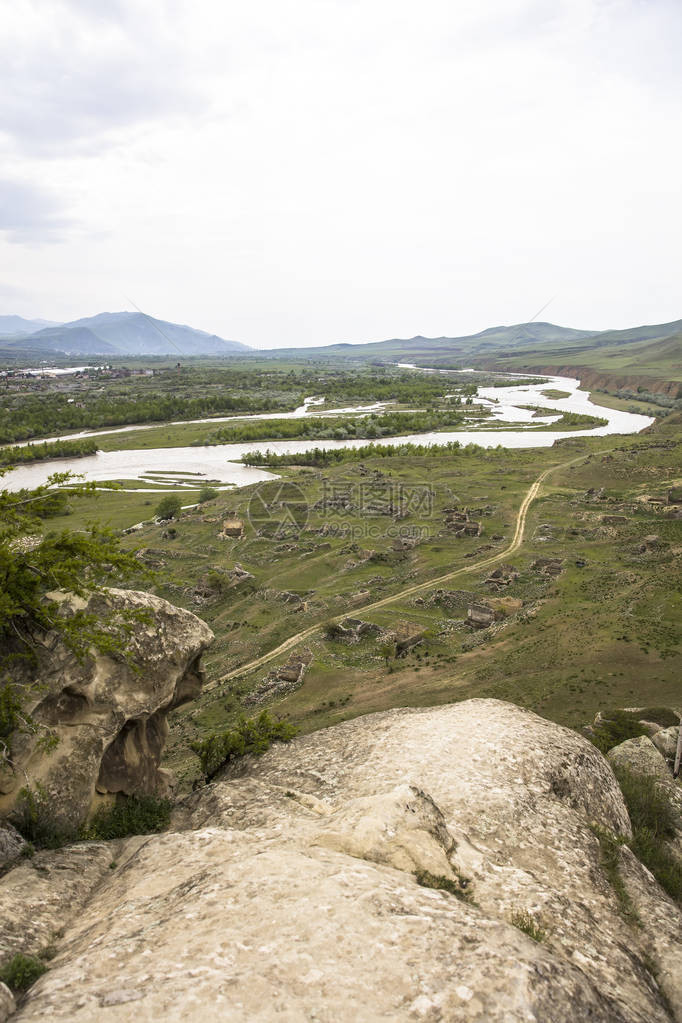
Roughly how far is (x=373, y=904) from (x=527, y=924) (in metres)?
3.42

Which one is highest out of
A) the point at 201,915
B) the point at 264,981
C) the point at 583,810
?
the point at 264,981

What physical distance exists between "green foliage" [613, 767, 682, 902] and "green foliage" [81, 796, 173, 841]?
47.9 feet

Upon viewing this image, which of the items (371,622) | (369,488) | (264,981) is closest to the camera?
(264,981)

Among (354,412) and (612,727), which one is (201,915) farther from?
(354,412)

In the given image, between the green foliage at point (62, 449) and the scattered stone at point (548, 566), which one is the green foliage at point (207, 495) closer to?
the green foliage at point (62, 449)

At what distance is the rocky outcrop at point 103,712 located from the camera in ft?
51.1

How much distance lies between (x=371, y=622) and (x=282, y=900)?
3867cm

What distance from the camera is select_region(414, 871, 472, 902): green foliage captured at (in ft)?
40.3

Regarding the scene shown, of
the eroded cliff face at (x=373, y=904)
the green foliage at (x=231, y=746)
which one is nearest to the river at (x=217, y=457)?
the green foliage at (x=231, y=746)

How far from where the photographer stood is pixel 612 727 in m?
29.3

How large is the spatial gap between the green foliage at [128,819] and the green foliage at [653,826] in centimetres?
1461

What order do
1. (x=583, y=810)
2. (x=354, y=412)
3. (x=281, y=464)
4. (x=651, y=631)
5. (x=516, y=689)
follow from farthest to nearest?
1. (x=354, y=412)
2. (x=281, y=464)
3. (x=651, y=631)
4. (x=516, y=689)
5. (x=583, y=810)

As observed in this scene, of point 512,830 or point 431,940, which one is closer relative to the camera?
point 431,940

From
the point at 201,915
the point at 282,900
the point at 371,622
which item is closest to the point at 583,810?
the point at 282,900
